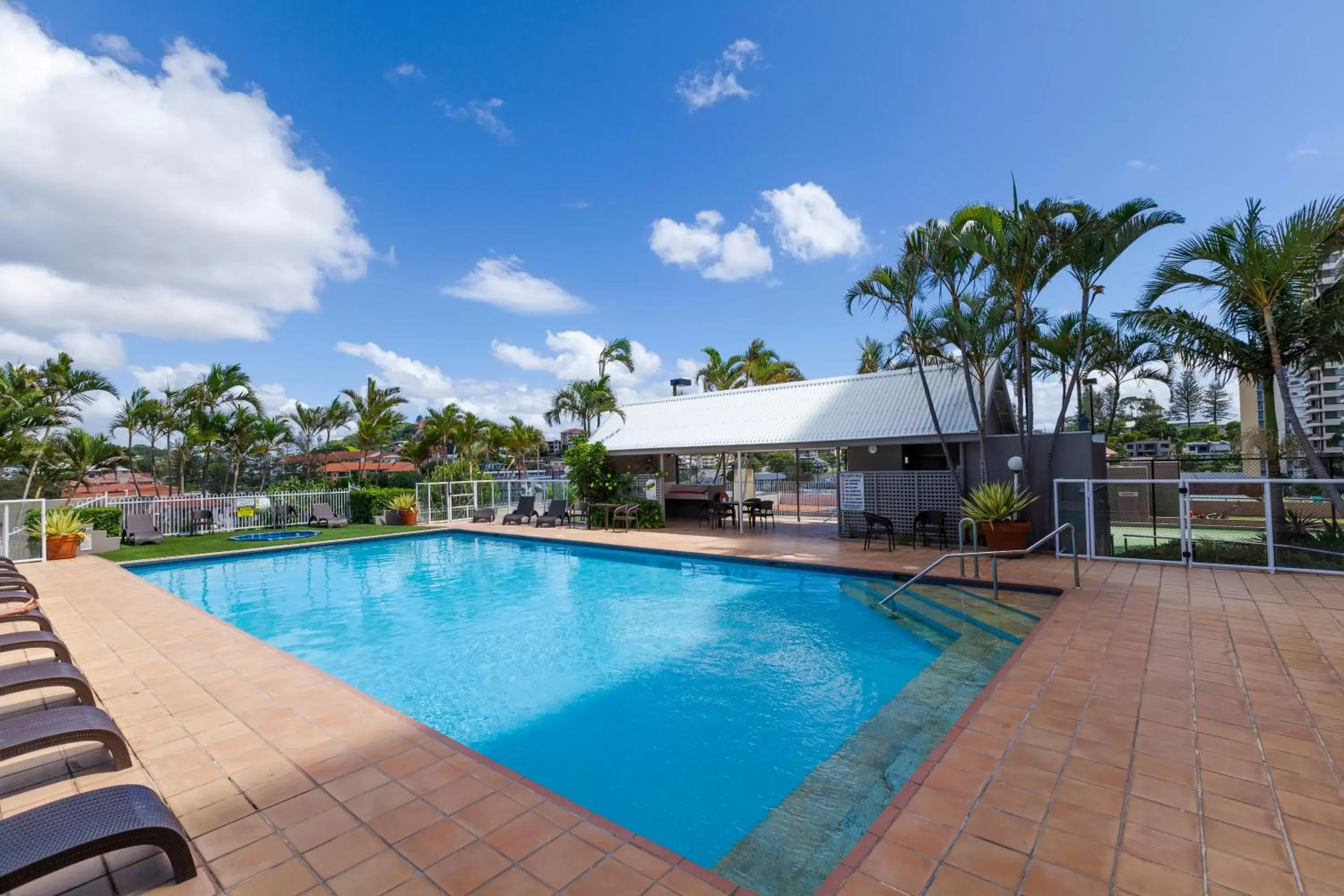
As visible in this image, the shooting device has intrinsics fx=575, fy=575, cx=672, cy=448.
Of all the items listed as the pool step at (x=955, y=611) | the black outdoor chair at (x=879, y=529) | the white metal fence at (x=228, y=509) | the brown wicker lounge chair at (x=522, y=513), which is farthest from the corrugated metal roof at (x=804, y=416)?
the white metal fence at (x=228, y=509)

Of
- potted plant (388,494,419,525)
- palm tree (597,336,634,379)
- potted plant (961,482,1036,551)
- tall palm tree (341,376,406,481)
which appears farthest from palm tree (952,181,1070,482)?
tall palm tree (341,376,406,481)

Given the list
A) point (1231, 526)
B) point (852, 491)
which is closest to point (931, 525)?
point (852, 491)

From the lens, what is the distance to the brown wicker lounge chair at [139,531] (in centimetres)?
1487

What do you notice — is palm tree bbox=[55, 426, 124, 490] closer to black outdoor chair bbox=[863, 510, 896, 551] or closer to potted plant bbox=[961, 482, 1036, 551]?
black outdoor chair bbox=[863, 510, 896, 551]

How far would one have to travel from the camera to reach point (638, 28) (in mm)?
12578

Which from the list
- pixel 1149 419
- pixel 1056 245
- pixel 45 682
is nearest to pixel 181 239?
pixel 45 682

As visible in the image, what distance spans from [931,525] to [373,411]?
22.4m


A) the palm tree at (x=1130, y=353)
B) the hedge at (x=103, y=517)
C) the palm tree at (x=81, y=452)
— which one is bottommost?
the hedge at (x=103, y=517)

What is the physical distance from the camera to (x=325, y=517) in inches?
740

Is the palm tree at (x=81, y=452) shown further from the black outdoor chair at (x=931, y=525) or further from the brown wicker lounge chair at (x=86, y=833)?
the black outdoor chair at (x=931, y=525)

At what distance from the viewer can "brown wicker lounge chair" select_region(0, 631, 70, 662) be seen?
4.33 m

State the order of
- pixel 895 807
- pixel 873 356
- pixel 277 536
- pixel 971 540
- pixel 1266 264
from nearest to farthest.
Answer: pixel 895 807 < pixel 1266 264 < pixel 971 540 < pixel 277 536 < pixel 873 356

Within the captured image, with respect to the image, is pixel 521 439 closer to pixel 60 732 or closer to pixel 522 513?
pixel 522 513

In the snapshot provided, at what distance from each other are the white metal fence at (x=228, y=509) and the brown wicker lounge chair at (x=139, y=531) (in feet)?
1.29
